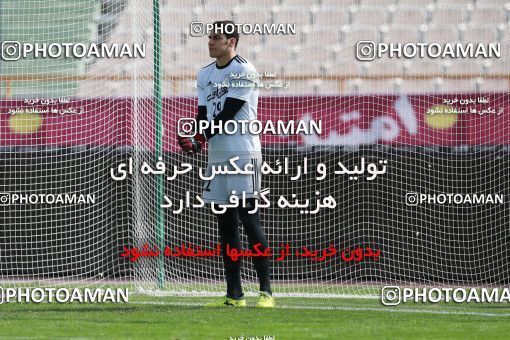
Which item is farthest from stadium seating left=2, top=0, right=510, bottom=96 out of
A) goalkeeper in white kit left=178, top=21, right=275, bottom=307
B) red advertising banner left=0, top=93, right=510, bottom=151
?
goalkeeper in white kit left=178, top=21, right=275, bottom=307

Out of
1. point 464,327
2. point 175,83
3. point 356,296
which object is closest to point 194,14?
point 175,83

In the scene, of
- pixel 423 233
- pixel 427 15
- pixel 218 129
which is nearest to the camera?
pixel 218 129

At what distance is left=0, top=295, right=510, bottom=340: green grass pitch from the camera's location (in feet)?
21.9

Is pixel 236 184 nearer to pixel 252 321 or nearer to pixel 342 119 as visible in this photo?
pixel 252 321

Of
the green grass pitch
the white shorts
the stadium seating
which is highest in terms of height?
the stadium seating

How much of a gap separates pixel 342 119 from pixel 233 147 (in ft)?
10.5

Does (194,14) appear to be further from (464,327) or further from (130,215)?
(464,327)

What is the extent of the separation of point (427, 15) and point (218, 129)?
5.53 metres

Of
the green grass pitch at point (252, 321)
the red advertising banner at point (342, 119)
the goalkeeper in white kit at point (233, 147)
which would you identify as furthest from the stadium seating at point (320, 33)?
the green grass pitch at point (252, 321)

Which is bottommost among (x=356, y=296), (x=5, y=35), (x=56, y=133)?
(x=356, y=296)

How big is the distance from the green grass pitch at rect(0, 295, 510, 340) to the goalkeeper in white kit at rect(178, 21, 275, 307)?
0.29 metres

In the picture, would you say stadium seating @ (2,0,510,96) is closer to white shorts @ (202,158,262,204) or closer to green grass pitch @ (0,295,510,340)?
white shorts @ (202,158,262,204)

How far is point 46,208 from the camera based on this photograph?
11.3 metres

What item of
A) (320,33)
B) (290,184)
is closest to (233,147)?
(290,184)
